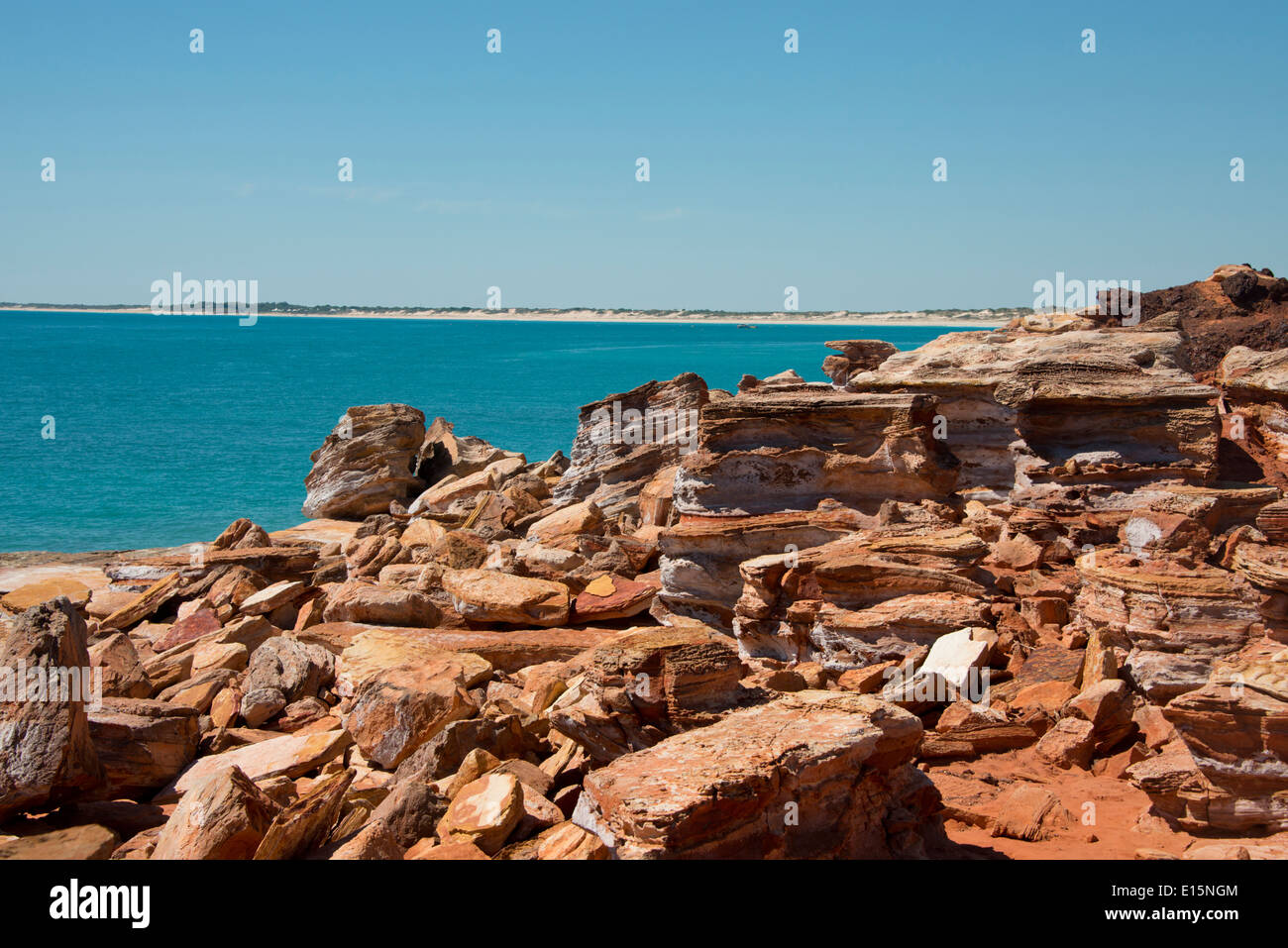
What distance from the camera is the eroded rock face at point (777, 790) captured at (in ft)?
16.0

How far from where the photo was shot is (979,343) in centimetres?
1532

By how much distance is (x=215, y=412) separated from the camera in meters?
60.4

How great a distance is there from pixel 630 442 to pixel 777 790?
566 inches

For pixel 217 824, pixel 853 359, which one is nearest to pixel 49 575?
pixel 217 824

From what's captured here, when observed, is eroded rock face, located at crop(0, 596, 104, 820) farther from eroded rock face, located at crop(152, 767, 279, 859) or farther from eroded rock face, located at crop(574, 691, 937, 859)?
eroded rock face, located at crop(574, 691, 937, 859)

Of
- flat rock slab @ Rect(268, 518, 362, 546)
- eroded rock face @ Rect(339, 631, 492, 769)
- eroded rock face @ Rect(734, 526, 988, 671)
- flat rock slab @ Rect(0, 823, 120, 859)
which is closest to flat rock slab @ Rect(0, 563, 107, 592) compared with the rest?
flat rock slab @ Rect(268, 518, 362, 546)

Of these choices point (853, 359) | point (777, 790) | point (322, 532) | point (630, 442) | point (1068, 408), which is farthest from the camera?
point (322, 532)

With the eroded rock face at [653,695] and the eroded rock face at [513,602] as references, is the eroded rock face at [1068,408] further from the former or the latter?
the eroded rock face at [653,695]

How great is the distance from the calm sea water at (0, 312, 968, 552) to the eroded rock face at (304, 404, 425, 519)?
4.22m

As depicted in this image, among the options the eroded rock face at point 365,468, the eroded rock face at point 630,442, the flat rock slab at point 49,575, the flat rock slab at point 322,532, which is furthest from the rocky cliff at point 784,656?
the eroded rock face at point 365,468

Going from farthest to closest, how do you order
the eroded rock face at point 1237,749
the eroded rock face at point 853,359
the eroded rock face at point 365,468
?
the eroded rock face at point 365,468 < the eroded rock face at point 853,359 < the eroded rock face at point 1237,749

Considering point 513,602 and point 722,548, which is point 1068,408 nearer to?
point 722,548

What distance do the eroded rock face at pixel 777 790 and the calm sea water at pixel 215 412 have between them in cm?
2455

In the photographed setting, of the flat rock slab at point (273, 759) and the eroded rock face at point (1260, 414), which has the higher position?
the eroded rock face at point (1260, 414)
